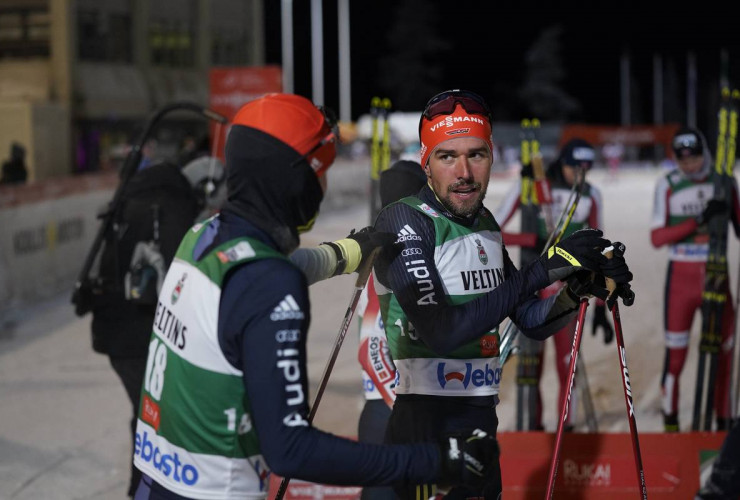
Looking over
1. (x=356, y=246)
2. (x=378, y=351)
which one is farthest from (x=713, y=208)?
(x=356, y=246)

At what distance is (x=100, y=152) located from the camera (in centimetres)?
3478

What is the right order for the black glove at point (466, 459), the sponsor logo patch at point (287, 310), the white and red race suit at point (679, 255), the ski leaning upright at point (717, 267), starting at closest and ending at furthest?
the sponsor logo patch at point (287, 310) < the black glove at point (466, 459) < the ski leaning upright at point (717, 267) < the white and red race suit at point (679, 255)

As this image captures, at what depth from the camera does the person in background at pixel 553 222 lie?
6.82 meters

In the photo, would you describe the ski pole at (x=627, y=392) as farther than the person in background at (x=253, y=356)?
Yes

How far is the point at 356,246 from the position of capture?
2957 mm

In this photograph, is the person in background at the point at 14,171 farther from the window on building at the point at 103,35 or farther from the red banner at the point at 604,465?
the window on building at the point at 103,35

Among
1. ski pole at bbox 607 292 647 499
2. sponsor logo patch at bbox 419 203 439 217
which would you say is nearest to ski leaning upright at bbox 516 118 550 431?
ski pole at bbox 607 292 647 499

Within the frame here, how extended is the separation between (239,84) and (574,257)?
13.3 m

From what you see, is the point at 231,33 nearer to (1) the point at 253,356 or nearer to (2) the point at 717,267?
(2) the point at 717,267

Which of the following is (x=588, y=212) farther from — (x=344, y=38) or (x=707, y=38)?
(x=707, y=38)

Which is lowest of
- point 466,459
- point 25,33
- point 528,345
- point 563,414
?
point 528,345

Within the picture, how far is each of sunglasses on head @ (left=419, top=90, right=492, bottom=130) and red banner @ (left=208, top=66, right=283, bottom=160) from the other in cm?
1239

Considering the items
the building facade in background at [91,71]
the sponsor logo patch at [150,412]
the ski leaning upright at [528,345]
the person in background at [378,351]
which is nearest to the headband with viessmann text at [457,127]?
the person in background at [378,351]

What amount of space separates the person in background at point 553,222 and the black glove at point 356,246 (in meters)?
3.55
